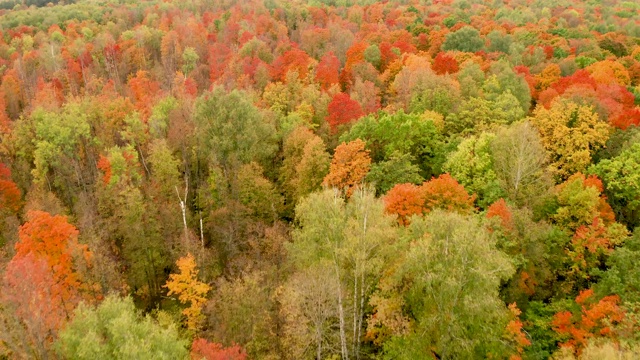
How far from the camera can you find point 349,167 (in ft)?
133

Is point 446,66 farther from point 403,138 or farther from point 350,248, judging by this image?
point 350,248

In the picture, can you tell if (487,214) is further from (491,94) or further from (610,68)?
(610,68)

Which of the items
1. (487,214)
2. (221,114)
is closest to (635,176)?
(487,214)

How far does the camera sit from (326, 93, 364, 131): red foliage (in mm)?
51594

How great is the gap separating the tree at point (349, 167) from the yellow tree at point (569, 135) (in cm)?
1624

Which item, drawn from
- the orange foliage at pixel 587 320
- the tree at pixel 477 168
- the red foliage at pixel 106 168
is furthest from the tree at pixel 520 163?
the red foliage at pixel 106 168

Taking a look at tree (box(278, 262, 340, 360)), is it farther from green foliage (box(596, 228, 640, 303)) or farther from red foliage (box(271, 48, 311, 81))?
red foliage (box(271, 48, 311, 81))

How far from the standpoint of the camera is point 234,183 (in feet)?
149

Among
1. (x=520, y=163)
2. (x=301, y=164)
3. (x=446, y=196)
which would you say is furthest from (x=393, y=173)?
(x=520, y=163)

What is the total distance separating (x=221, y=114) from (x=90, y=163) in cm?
2134

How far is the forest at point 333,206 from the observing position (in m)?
24.5

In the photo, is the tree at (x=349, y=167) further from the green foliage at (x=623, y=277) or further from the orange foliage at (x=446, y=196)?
the green foliage at (x=623, y=277)

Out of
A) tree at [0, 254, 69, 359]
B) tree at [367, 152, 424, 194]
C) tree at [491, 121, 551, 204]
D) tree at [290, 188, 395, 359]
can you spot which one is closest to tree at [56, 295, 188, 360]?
tree at [0, 254, 69, 359]

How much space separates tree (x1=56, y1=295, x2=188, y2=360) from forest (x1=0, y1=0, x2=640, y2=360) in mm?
126
